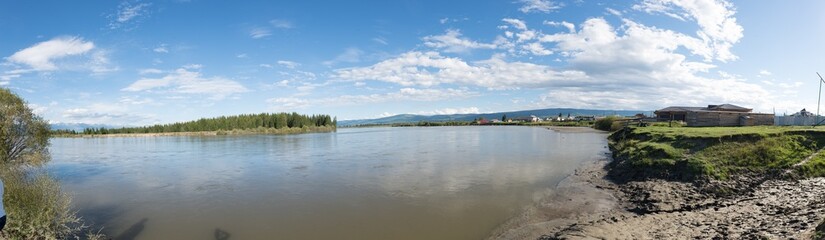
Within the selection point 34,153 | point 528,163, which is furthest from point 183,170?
point 528,163

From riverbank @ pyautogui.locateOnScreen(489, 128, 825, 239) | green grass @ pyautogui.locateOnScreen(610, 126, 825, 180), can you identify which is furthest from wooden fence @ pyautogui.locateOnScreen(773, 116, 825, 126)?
riverbank @ pyautogui.locateOnScreen(489, 128, 825, 239)

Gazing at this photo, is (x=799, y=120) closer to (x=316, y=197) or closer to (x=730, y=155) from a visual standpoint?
(x=730, y=155)

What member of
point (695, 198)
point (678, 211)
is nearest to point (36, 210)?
point (678, 211)

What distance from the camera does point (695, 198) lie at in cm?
1387

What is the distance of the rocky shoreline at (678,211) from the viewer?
9492 mm

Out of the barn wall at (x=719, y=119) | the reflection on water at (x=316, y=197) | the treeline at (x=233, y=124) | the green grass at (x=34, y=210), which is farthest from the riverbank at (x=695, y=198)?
the treeline at (x=233, y=124)

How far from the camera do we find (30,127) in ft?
68.5

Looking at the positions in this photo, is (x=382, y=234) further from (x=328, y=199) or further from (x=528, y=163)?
(x=528, y=163)

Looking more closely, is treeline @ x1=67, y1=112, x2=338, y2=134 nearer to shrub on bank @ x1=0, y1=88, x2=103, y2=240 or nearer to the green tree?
the green tree

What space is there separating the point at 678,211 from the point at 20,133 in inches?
1204

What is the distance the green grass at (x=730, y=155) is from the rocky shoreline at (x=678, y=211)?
45.0 inches

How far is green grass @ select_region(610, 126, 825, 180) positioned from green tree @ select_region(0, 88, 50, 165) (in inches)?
1235

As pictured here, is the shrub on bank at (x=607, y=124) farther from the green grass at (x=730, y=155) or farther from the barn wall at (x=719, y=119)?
the green grass at (x=730, y=155)

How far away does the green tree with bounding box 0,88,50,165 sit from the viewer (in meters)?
19.1
